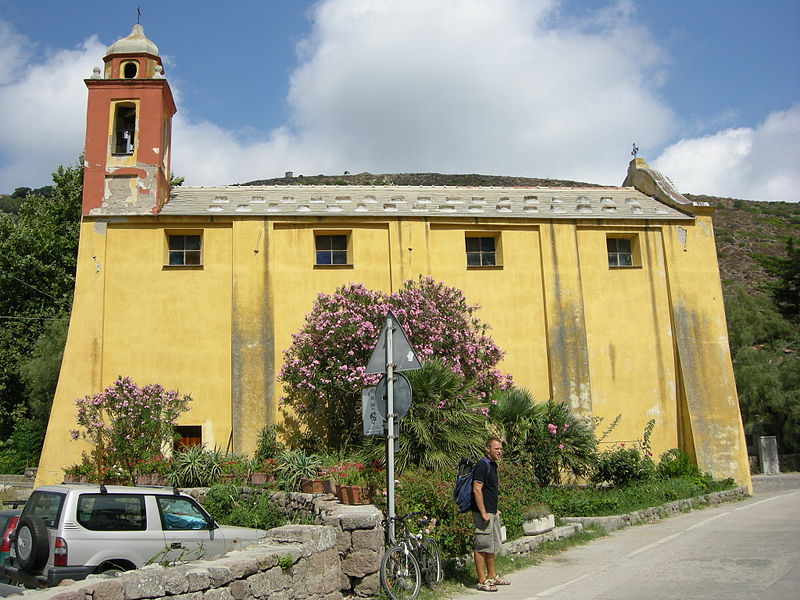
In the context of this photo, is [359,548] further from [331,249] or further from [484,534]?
[331,249]

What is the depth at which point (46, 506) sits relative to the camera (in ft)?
28.7

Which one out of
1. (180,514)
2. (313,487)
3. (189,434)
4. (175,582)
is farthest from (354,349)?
(175,582)

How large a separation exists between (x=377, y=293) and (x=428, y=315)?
1609mm

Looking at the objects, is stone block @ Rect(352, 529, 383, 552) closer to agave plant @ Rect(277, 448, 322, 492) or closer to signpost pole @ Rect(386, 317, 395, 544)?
signpost pole @ Rect(386, 317, 395, 544)

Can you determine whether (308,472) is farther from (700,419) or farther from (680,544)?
(700,419)

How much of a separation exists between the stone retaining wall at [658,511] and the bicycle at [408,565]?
5699 mm

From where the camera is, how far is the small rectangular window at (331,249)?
2059 cm

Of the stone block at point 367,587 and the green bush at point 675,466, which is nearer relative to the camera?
the stone block at point 367,587

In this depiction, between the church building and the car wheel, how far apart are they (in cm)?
1036

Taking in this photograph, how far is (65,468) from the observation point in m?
17.8

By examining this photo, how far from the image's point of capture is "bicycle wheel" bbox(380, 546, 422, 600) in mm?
7754

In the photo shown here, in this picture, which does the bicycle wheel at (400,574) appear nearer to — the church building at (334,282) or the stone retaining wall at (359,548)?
the stone retaining wall at (359,548)

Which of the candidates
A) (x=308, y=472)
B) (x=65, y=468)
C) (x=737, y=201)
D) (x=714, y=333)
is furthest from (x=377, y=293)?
(x=737, y=201)

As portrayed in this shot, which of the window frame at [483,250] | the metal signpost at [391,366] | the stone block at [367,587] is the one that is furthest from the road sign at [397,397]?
the window frame at [483,250]
